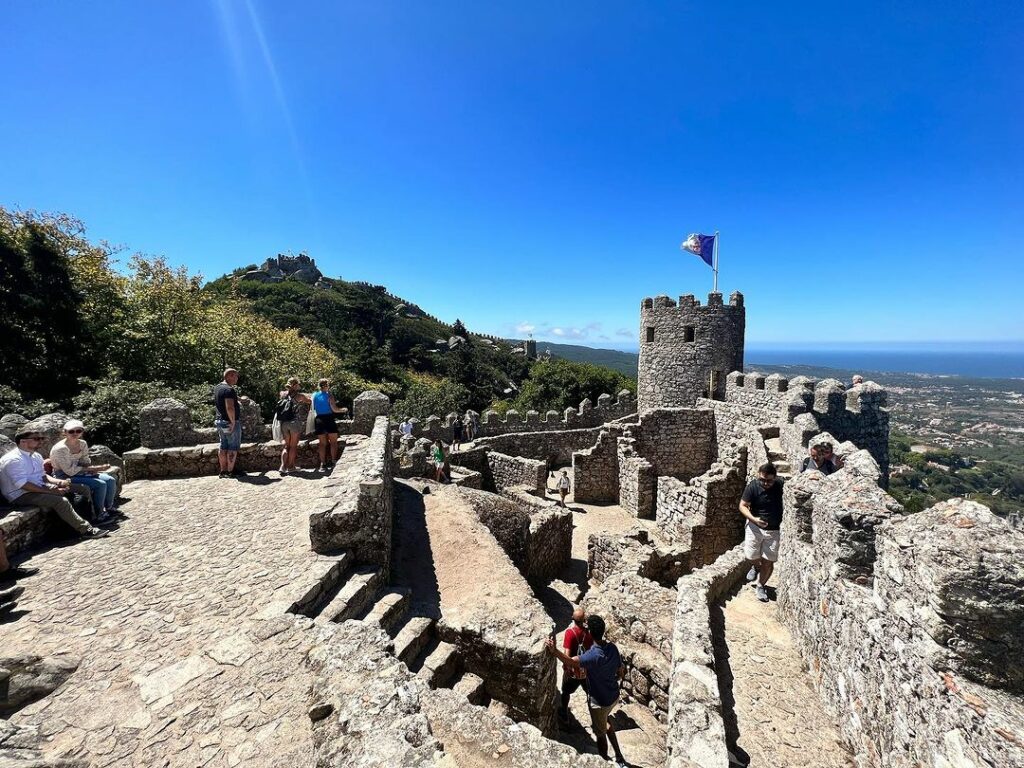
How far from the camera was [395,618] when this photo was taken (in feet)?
16.6

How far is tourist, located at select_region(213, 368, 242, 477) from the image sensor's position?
310 inches

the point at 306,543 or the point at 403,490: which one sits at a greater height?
the point at 306,543

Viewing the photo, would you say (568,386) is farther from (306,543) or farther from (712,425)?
(306,543)

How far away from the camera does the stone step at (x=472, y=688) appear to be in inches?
187

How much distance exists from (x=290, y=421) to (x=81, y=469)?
3.01 m

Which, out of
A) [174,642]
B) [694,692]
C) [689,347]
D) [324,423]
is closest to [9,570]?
[174,642]

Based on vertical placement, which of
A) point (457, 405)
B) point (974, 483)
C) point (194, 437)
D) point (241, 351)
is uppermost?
point (241, 351)

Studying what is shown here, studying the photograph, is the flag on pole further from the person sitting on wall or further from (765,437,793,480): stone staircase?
the person sitting on wall

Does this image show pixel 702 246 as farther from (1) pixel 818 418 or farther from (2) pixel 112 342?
(2) pixel 112 342

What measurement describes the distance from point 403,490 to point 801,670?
8609 mm

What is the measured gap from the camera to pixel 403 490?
34.9ft

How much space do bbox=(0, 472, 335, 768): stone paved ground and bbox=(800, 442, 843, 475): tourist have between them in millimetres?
6938

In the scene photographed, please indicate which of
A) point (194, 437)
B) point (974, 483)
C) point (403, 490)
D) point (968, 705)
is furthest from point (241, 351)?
point (974, 483)

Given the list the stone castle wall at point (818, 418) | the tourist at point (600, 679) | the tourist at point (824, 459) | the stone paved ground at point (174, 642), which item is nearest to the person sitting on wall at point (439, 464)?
the stone paved ground at point (174, 642)
